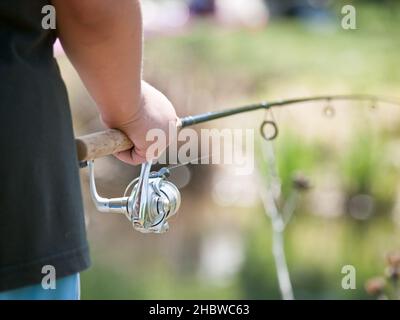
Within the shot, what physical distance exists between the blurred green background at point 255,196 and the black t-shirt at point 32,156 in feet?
6.16

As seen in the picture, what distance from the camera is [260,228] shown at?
3062 mm

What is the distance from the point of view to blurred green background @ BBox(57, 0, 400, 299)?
2.85 metres

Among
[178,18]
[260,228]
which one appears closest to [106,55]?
[260,228]

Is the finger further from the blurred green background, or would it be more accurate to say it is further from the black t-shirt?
the blurred green background

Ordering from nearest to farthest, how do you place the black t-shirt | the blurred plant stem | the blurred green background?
1. the black t-shirt
2. the blurred plant stem
3. the blurred green background

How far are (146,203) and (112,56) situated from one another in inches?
7.1

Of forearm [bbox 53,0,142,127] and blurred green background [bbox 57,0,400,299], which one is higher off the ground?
blurred green background [bbox 57,0,400,299]

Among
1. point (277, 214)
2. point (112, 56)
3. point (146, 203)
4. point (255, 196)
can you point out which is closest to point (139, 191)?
point (146, 203)

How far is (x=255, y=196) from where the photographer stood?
10.3ft

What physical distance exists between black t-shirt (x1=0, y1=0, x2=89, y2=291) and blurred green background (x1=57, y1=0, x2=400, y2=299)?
1.88 meters

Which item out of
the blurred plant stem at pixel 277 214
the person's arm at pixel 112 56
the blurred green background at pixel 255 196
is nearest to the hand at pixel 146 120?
the person's arm at pixel 112 56

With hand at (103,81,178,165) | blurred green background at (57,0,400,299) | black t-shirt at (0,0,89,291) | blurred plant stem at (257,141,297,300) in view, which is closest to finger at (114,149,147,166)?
hand at (103,81,178,165)

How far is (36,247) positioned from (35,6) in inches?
8.3

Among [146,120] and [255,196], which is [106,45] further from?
[255,196]
